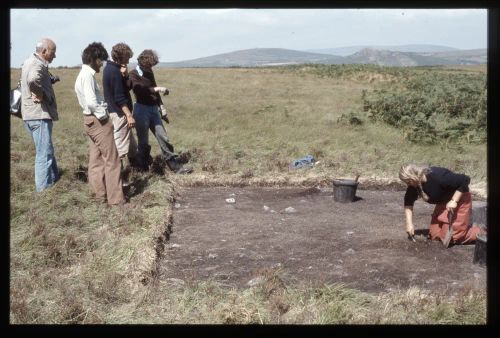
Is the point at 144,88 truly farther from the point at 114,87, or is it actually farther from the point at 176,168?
the point at 176,168

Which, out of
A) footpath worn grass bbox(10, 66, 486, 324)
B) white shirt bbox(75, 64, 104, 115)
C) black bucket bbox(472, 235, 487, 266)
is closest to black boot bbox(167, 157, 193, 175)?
footpath worn grass bbox(10, 66, 486, 324)

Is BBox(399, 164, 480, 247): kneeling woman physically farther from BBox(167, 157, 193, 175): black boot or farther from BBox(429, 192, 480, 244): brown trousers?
BBox(167, 157, 193, 175): black boot

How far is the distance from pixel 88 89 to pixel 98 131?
0.53 metres

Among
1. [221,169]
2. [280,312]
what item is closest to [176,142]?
[221,169]

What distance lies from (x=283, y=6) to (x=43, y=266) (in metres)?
3.38

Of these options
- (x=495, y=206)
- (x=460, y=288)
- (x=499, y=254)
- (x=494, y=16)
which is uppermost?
(x=494, y=16)

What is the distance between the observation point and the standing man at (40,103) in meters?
6.32

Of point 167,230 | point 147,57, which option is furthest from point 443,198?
point 147,57

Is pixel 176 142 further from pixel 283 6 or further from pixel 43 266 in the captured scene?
pixel 283 6

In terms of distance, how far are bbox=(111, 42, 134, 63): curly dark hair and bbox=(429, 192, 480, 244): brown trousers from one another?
4493mm

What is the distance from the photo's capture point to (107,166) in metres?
6.40

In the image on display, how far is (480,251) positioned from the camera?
4754mm

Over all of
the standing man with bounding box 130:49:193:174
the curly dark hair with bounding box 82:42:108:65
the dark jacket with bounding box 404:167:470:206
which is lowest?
the dark jacket with bounding box 404:167:470:206

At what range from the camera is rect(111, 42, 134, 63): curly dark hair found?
7.02 metres
